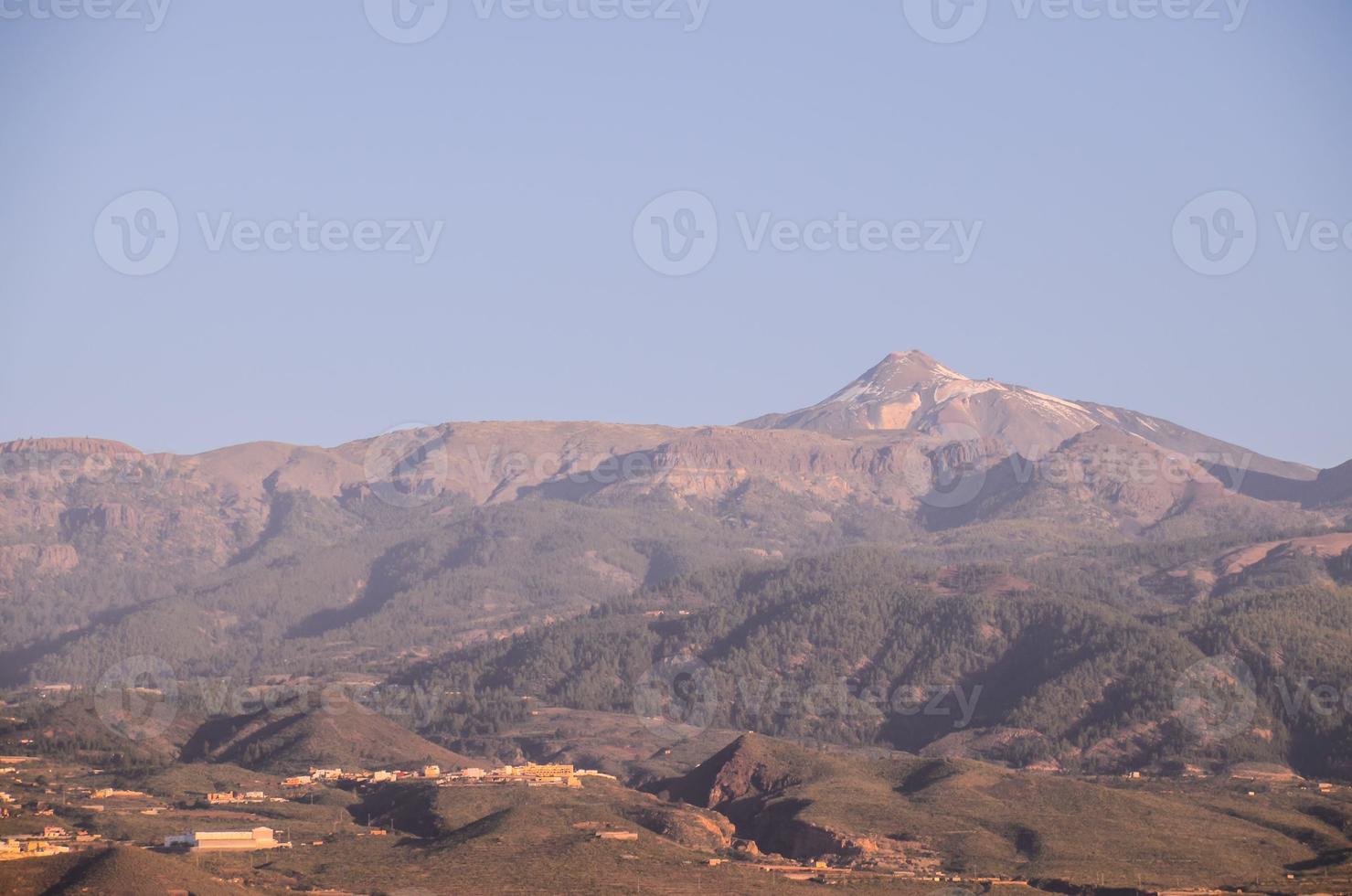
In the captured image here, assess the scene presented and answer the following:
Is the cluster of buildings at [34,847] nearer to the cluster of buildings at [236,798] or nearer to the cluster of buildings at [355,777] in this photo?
the cluster of buildings at [236,798]

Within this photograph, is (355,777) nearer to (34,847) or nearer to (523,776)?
(523,776)

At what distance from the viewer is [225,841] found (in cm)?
14888

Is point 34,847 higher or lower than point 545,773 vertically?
higher

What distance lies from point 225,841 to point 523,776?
46.5 meters

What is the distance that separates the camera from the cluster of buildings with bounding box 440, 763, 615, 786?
18075 centimetres

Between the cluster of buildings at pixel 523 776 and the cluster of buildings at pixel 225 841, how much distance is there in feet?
92.7

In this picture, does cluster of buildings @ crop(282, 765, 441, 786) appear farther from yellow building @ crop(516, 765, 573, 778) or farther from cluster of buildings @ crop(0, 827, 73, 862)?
cluster of buildings @ crop(0, 827, 73, 862)

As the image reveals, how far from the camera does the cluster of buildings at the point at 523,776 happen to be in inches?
7116

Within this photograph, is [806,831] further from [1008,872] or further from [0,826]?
[0,826]

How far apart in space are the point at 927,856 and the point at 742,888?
2802 cm

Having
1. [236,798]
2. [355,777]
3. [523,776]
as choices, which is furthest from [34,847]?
[523,776]

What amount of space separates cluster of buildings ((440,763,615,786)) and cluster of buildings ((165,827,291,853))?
2825cm

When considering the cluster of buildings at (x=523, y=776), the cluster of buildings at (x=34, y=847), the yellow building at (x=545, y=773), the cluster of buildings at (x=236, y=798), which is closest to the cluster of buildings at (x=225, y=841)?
the cluster of buildings at (x=34, y=847)

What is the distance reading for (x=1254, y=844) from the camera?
16900 cm
